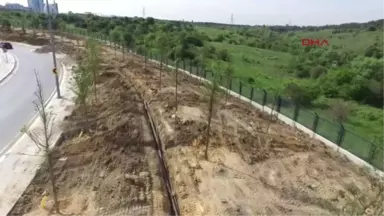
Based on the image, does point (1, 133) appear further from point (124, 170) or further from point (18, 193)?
point (124, 170)

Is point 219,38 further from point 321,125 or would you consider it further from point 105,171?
point 105,171

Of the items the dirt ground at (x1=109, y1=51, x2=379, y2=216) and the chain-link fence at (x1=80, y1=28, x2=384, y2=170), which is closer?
the dirt ground at (x1=109, y1=51, x2=379, y2=216)

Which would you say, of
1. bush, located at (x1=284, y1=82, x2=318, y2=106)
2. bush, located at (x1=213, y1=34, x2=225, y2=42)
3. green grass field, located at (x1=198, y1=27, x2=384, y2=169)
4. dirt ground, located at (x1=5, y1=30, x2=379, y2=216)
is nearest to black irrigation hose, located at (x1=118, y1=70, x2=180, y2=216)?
dirt ground, located at (x1=5, y1=30, x2=379, y2=216)

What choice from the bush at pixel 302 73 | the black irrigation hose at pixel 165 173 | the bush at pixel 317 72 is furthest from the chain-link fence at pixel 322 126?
the bush at pixel 302 73

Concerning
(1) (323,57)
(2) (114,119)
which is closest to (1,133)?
(2) (114,119)

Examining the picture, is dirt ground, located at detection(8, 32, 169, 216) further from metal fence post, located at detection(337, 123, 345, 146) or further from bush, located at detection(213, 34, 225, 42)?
bush, located at detection(213, 34, 225, 42)
